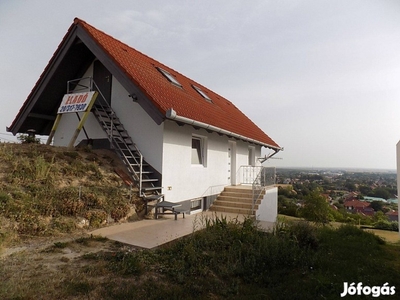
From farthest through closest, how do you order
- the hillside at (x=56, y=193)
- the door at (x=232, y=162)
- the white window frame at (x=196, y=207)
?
1. the door at (x=232, y=162)
2. the white window frame at (x=196, y=207)
3. the hillside at (x=56, y=193)

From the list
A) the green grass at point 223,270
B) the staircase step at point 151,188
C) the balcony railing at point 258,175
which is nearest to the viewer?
the green grass at point 223,270

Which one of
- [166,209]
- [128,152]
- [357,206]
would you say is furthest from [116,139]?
[357,206]

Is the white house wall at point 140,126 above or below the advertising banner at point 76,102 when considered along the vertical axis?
below

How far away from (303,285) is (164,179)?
5520 millimetres

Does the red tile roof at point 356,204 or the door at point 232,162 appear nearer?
the door at point 232,162

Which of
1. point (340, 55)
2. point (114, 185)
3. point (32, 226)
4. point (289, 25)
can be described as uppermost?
point (289, 25)

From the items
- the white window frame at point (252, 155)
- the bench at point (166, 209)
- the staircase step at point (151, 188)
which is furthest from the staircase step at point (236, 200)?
the white window frame at point (252, 155)

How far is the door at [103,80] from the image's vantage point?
1005 centimetres

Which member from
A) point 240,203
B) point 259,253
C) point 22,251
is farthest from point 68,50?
point 259,253

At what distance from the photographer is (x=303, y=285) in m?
3.63

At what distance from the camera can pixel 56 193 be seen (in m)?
6.13

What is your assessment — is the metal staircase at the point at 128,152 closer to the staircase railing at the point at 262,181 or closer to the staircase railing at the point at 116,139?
the staircase railing at the point at 116,139

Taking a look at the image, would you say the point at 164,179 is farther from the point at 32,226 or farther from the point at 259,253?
the point at 259,253

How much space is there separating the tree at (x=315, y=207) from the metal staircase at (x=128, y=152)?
941cm
